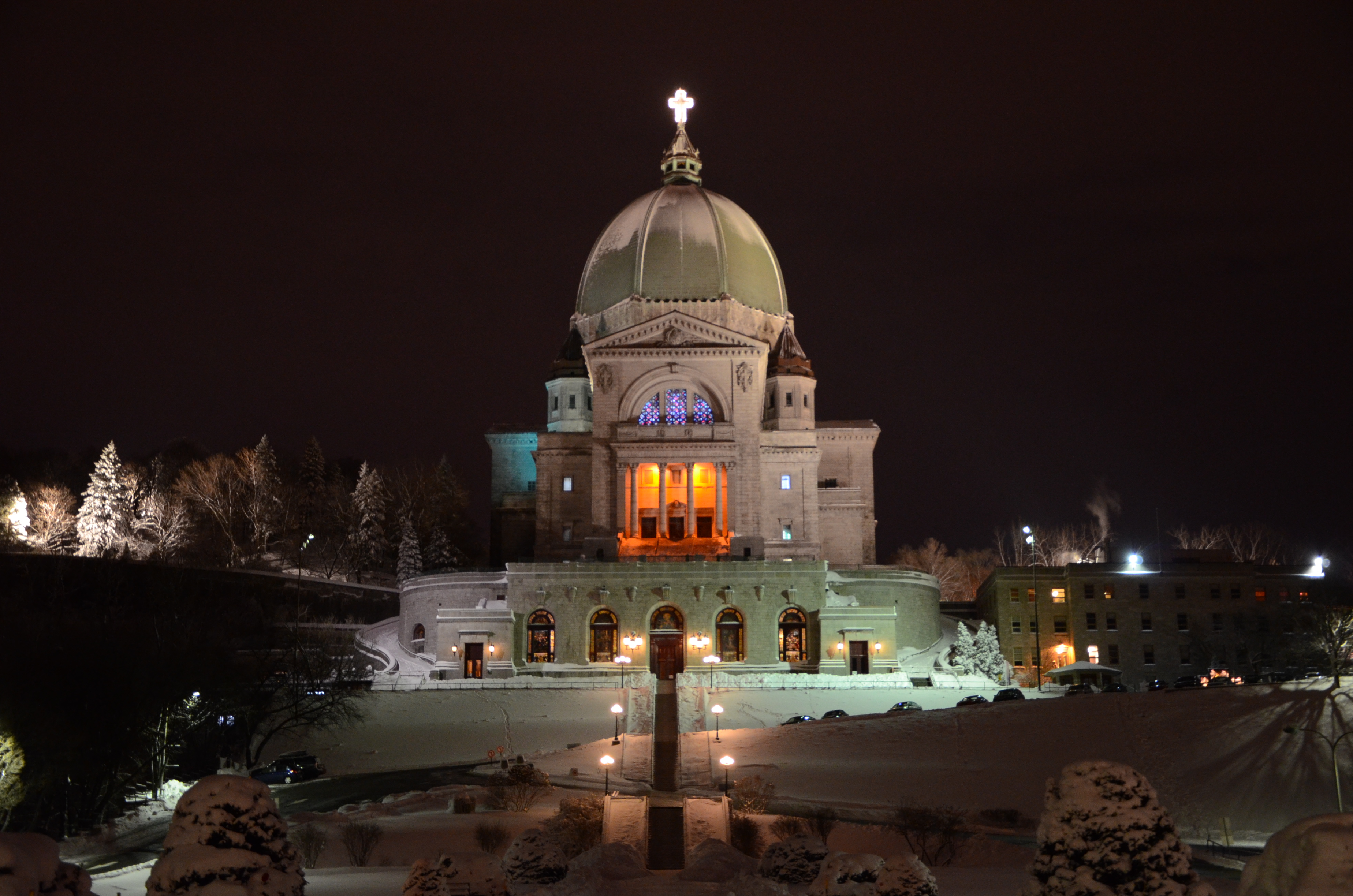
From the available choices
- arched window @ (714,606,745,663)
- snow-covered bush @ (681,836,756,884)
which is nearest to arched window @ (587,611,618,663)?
arched window @ (714,606,745,663)

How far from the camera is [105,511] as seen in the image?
97188mm

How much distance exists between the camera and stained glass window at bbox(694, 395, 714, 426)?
82.4 m

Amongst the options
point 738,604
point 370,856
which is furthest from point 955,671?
point 370,856

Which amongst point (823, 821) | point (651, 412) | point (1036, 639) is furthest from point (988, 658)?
point (823, 821)

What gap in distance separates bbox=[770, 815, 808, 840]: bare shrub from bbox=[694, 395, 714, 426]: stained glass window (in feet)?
151

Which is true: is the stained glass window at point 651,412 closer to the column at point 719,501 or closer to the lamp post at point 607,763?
the column at point 719,501

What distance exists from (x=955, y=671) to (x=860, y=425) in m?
23.7

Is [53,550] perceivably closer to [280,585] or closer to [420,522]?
[280,585]

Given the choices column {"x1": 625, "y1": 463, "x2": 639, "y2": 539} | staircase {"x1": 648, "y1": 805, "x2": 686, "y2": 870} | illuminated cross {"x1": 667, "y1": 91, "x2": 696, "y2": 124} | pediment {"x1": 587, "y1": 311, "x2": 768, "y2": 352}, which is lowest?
staircase {"x1": 648, "y1": 805, "x2": 686, "y2": 870}

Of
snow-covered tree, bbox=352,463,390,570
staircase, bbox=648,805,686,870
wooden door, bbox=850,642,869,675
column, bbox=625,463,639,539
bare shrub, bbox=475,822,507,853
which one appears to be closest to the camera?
bare shrub, bbox=475,822,507,853

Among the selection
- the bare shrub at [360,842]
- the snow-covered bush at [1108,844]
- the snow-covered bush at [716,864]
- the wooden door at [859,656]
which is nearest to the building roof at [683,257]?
the wooden door at [859,656]

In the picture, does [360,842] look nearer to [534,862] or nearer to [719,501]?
[534,862]

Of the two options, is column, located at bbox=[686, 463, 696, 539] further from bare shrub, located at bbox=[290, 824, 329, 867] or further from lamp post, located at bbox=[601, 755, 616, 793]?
bare shrub, located at bbox=[290, 824, 329, 867]

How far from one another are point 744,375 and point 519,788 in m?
44.3
